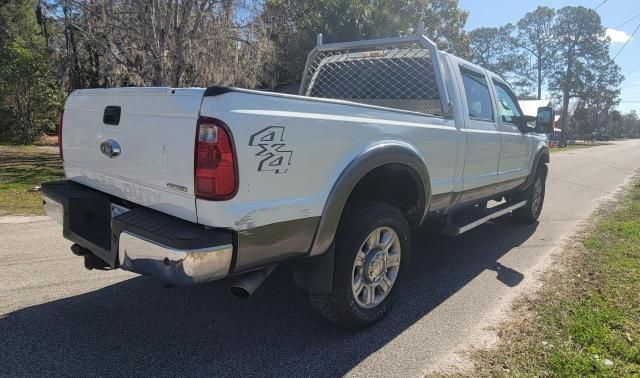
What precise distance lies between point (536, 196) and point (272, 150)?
5.76 m

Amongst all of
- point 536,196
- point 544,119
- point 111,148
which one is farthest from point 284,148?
point 536,196

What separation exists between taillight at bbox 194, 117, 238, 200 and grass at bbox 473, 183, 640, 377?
1953 mm

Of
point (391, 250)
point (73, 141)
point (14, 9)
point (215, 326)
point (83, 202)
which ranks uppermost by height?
point (14, 9)

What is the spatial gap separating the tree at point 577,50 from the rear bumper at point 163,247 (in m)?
66.6

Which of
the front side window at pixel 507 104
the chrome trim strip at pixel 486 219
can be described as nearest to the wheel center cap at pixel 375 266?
the chrome trim strip at pixel 486 219

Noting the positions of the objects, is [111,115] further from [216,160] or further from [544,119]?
[544,119]

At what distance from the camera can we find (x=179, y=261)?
7.62 feet

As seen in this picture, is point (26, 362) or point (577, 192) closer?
point (26, 362)

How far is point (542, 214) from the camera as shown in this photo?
795 centimetres

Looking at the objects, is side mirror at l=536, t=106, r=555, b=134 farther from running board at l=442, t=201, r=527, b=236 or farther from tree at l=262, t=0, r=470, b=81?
tree at l=262, t=0, r=470, b=81

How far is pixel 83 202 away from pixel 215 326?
127 centimetres

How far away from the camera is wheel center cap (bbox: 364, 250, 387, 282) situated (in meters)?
3.33

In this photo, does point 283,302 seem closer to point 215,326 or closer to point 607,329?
point 215,326

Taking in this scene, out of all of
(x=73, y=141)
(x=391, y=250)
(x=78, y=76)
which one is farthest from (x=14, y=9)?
(x=391, y=250)
